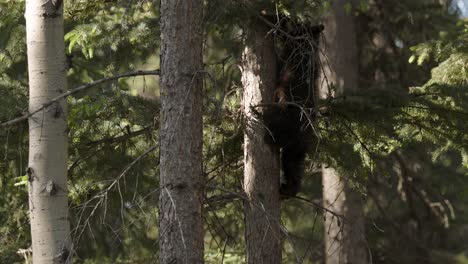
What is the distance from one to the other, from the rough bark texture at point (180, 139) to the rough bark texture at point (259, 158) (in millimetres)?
1257

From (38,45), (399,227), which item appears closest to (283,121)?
(38,45)

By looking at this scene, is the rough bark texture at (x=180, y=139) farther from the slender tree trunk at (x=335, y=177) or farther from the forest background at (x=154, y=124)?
the slender tree trunk at (x=335, y=177)

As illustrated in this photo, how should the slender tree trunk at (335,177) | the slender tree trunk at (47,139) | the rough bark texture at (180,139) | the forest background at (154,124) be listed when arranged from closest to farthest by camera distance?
the rough bark texture at (180,139) < the slender tree trunk at (47,139) < the forest background at (154,124) < the slender tree trunk at (335,177)

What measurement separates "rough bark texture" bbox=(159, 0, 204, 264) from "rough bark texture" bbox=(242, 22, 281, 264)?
4.12 feet

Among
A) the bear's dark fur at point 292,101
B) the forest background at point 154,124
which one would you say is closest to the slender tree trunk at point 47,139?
the forest background at point 154,124

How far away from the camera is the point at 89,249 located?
12.5m

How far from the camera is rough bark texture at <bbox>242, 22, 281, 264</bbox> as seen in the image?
6727 millimetres

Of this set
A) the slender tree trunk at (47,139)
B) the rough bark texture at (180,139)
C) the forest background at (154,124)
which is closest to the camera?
the rough bark texture at (180,139)

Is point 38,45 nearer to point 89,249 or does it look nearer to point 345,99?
point 345,99

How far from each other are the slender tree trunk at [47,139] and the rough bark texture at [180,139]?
779 mm

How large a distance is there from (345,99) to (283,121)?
0.59 m

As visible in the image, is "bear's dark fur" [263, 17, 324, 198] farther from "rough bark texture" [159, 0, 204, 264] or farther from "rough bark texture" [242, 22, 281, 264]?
"rough bark texture" [159, 0, 204, 264]

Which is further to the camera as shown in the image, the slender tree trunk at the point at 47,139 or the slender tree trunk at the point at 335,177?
the slender tree trunk at the point at 335,177

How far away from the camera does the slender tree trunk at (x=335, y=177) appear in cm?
1164
